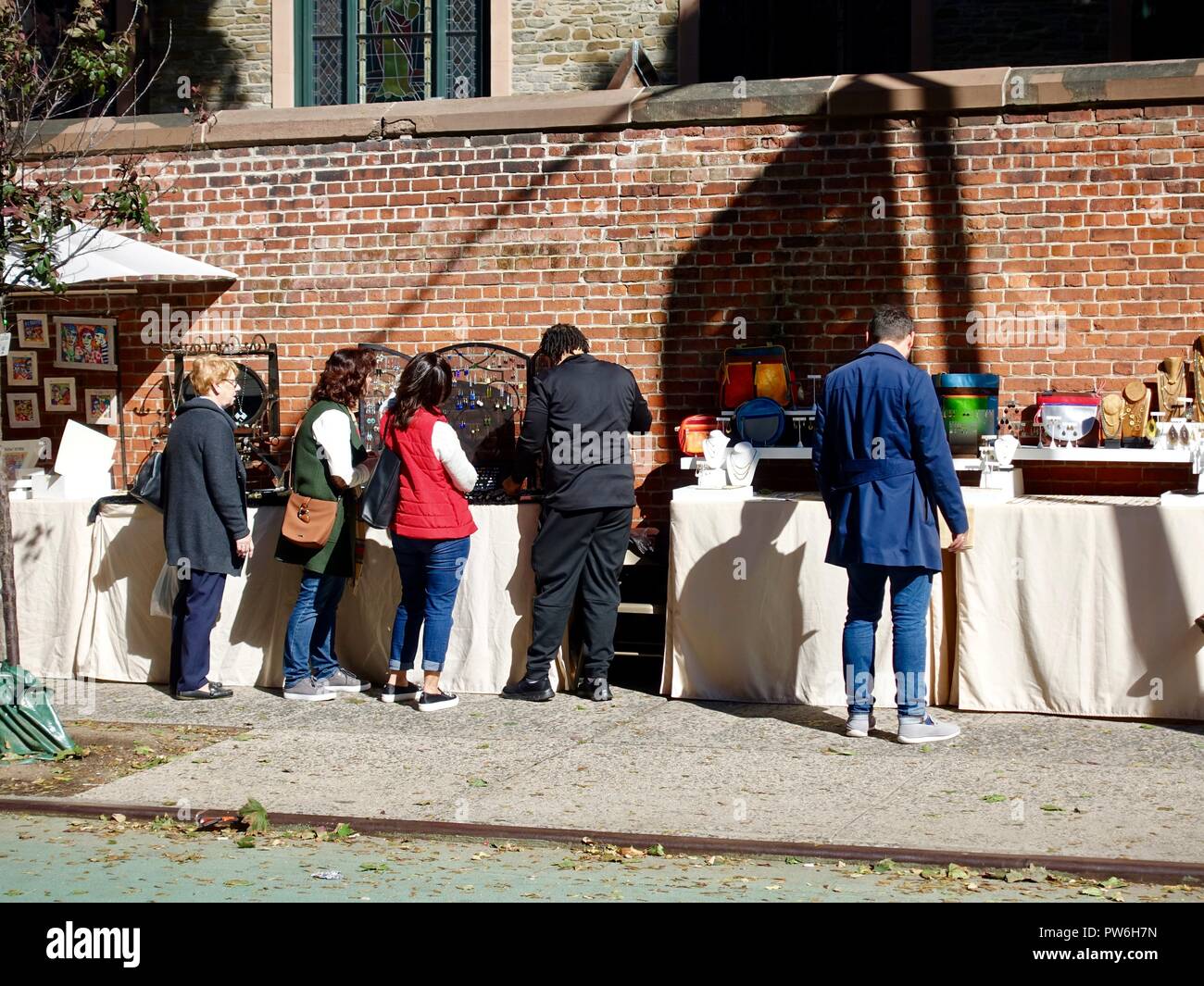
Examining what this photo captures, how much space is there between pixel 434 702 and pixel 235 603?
59.5 inches

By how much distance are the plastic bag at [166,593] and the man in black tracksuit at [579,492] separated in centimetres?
194

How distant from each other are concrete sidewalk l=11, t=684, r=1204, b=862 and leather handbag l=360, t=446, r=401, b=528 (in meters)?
0.98

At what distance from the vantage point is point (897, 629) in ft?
21.7

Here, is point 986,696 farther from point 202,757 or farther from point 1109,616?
point 202,757


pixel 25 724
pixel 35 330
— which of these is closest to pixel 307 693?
pixel 25 724

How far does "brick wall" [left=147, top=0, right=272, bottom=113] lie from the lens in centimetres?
1382

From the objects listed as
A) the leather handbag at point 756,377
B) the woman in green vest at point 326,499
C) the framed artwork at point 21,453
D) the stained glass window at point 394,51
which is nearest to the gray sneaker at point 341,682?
the woman in green vest at point 326,499

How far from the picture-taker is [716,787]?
5.94 metres

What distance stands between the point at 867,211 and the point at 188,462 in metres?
4.08

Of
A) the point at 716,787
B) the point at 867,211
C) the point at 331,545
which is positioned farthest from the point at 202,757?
the point at 867,211

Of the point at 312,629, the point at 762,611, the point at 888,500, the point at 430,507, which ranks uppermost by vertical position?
the point at 888,500

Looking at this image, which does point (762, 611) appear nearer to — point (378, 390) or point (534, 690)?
point (534, 690)

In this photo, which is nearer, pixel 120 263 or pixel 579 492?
pixel 579 492

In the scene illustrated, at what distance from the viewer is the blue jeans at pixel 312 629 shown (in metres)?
7.79
